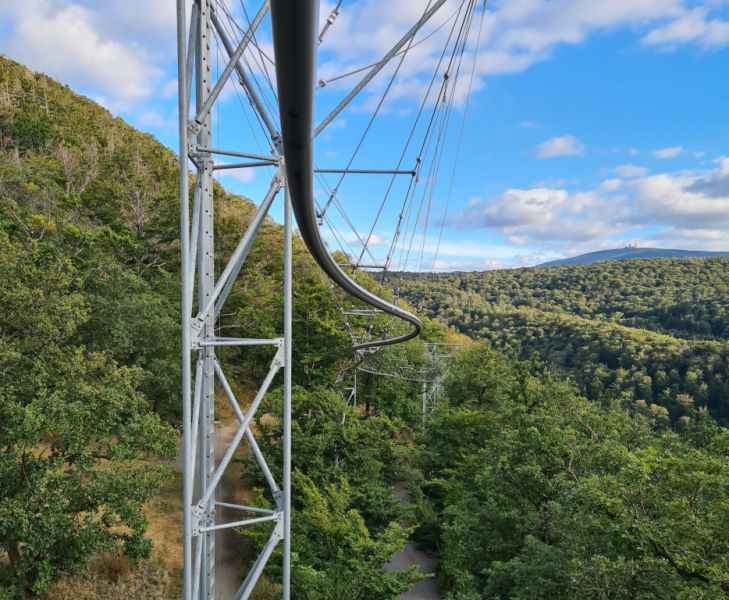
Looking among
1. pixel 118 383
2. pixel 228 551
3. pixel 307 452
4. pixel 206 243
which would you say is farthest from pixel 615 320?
pixel 206 243

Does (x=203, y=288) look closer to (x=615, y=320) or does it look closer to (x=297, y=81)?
(x=297, y=81)

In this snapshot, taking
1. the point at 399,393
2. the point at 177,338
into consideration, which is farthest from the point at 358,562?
the point at 399,393

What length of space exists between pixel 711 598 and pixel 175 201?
2322cm

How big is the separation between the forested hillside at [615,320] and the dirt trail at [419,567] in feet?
36.9

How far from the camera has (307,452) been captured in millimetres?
12875

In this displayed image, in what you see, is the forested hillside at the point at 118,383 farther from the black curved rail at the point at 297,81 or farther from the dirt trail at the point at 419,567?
the black curved rail at the point at 297,81

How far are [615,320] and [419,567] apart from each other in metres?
87.9

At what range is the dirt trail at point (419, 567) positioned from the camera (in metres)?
12.9

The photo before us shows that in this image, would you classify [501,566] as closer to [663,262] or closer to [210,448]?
[210,448]

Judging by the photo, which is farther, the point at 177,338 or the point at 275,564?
the point at 177,338

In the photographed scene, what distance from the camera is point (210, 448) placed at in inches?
149

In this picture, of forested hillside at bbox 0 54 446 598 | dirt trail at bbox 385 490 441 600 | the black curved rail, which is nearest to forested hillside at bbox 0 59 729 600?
forested hillside at bbox 0 54 446 598

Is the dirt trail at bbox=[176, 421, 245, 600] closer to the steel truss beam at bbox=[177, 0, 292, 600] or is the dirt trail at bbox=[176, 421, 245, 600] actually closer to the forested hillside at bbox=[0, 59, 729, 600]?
the forested hillside at bbox=[0, 59, 729, 600]

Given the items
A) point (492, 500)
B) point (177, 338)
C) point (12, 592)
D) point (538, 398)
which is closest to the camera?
point (12, 592)
